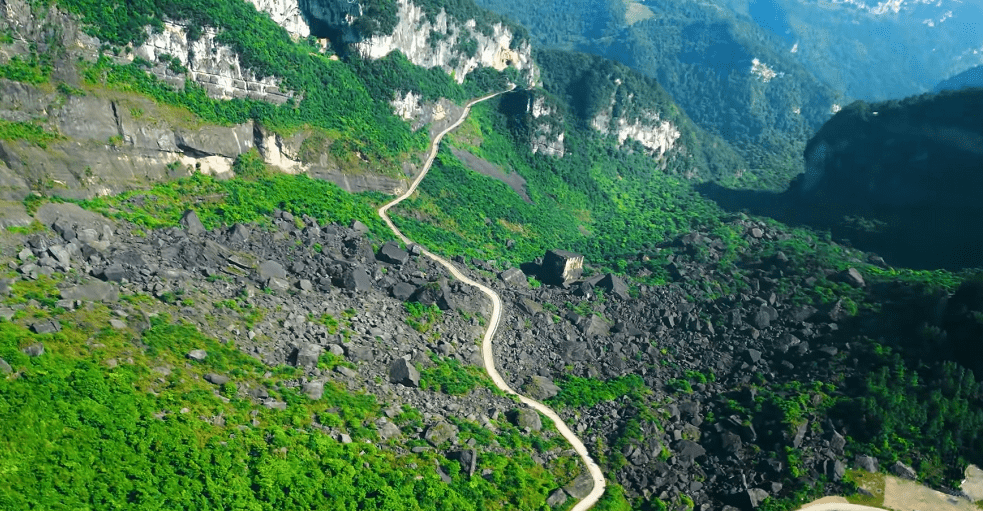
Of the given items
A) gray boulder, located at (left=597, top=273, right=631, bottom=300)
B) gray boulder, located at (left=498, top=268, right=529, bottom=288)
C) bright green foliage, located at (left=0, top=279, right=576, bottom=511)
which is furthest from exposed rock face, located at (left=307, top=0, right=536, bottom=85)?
bright green foliage, located at (left=0, top=279, right=576, bottom=511)

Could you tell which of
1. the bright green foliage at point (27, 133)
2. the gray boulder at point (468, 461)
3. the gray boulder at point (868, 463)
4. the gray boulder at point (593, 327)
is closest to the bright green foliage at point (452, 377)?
the gray boulder at point (468, 461)

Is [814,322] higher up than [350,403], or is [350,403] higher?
[814,322]

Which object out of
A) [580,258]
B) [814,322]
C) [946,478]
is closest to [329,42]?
[580,258]

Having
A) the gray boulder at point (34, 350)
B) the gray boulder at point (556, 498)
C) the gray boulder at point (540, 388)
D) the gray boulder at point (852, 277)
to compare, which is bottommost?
the gray boulder at point (556, 498)

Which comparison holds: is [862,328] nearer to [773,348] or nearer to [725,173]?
[773,348]

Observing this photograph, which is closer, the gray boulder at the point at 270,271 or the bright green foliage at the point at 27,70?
the gray boulder at the point at 270,271

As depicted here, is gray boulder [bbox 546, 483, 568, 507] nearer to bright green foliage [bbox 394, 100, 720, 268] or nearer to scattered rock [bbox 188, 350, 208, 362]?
scattered rock [bbox 188, 350, 208, 362]

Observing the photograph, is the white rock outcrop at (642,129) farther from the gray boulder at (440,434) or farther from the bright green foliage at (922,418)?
the gray boulder at (440,434)
